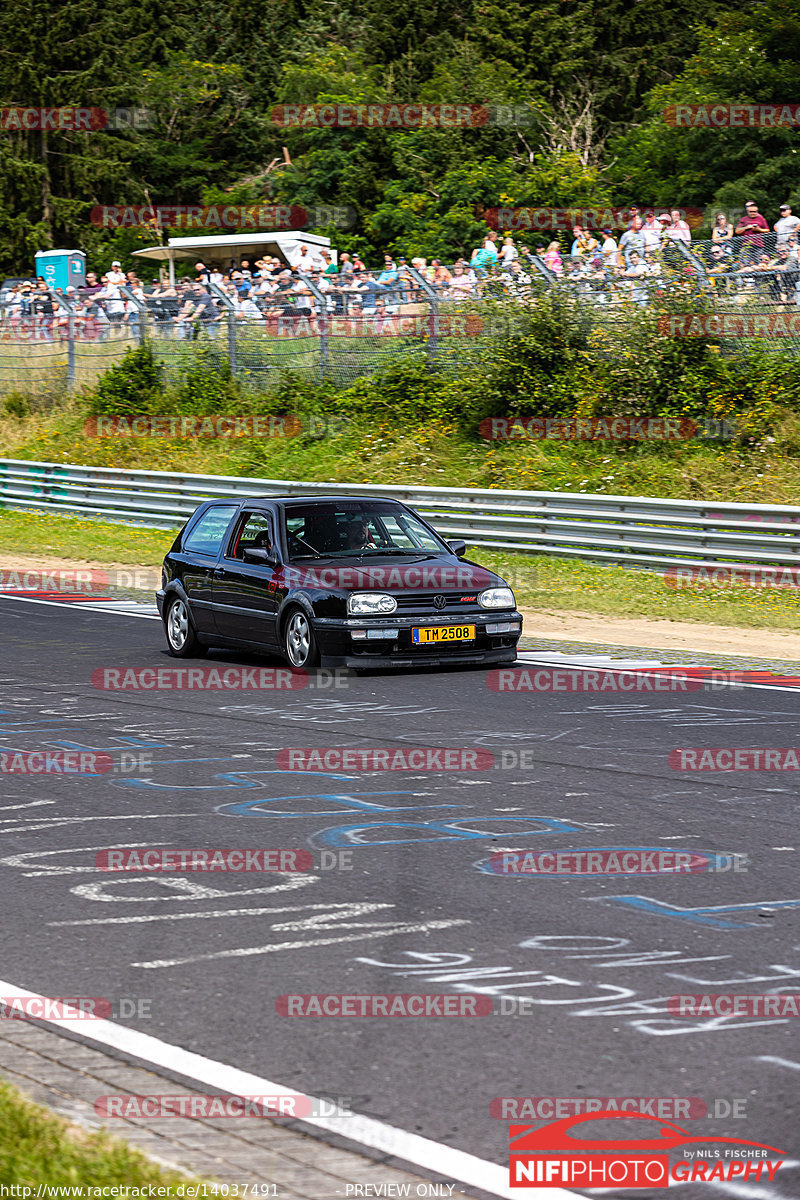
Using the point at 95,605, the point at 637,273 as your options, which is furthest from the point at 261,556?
the point at 637,273

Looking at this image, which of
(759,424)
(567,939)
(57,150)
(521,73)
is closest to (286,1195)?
(567,939)

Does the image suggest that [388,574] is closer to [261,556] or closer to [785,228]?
[261,556]

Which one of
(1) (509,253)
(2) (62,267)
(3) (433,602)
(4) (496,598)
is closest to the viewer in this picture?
(3) (433,602)

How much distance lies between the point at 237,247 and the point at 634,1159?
1456 inches

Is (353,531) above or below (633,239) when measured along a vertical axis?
below

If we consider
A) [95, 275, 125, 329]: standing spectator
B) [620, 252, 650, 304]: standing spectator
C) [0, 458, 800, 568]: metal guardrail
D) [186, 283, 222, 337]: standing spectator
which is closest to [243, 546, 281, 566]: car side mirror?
[0, 458, 800, 568]: metal guardrail

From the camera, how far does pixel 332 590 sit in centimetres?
1318

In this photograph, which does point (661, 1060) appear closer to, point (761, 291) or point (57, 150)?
point (761, 291)

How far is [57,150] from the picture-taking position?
66.9 meters

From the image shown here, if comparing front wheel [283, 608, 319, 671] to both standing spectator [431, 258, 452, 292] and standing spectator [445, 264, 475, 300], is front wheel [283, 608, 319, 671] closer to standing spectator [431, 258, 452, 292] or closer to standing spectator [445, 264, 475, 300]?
standing spectator [445, 264, 475, 300]

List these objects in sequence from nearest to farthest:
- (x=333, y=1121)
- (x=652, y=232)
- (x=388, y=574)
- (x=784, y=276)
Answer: (x=333, y=1121), (x=388, y=574), (x=784, y=276), (x=652, y=232)

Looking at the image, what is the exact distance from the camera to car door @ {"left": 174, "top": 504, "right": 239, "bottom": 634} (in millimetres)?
14695

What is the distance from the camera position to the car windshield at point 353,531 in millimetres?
14164

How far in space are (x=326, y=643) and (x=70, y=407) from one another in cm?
2462
